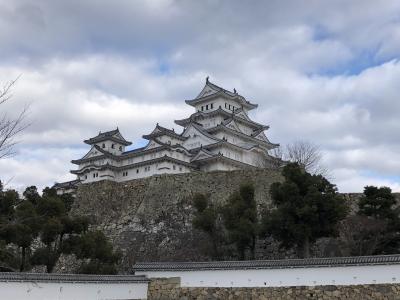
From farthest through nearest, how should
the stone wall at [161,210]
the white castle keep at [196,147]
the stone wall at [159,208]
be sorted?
the white castle keep at [196,147], the stone wall at [159,208], the stone wall at [161,210]

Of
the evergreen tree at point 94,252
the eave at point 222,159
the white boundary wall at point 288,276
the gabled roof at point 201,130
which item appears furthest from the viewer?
the gabled roof at point 201,130

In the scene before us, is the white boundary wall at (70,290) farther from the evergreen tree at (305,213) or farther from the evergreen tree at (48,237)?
the evergreen tree at (305,213)

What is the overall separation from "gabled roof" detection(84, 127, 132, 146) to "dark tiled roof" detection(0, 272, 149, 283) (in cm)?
1951

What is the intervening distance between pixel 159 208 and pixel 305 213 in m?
9.36

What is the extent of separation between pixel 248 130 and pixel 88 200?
12.1 metres

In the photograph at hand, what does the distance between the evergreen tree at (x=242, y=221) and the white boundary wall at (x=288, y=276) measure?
2939 mm

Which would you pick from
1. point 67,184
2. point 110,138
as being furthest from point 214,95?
point 67,184

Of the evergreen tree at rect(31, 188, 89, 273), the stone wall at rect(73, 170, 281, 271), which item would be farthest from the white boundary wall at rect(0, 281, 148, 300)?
the stone wall at rect(73, 170, 281, 271)

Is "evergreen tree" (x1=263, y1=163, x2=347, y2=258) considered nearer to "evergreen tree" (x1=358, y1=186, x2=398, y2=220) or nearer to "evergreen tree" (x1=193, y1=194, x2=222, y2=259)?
"evergreen tree" (x1=358, y1=186, x2=398, y2=220)

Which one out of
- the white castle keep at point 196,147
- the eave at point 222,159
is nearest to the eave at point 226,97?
the white castle keep at point 196,147

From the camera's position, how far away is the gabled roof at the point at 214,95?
3247 cm

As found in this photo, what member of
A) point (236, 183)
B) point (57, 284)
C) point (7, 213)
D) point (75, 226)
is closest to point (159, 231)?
point (236, 183)

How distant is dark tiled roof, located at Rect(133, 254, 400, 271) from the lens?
37.3 ft

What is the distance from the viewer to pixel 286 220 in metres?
15.3
